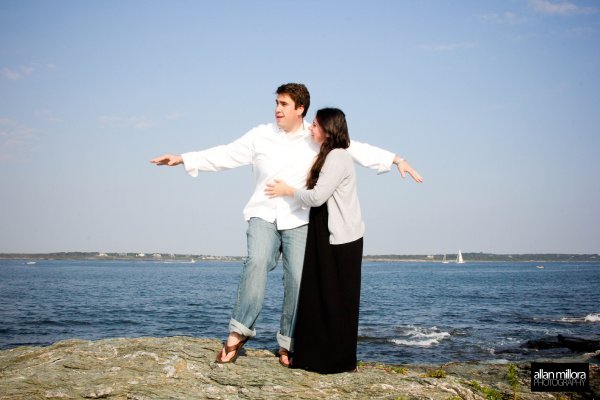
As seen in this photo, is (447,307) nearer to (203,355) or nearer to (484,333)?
(484,333)

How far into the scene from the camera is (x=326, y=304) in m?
4.89

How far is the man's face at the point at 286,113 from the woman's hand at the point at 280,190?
66 cm

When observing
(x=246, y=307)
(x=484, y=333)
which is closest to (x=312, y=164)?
(x=246, y=307)

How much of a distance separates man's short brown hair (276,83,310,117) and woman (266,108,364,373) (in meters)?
0.25

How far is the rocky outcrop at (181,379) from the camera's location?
13.3ft

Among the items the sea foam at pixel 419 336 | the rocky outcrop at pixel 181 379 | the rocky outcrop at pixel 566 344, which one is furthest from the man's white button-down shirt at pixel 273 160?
the rocky outcrop at pixel 566 344

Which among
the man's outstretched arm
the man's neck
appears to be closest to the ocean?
the man's outstretched arm

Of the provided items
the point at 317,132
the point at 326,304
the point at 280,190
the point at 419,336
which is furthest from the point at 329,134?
the point at 419,336

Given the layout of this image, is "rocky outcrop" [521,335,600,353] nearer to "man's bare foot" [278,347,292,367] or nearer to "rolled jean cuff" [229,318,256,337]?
"man's bare foot" [278,347,292,367]

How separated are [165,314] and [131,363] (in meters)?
29.1

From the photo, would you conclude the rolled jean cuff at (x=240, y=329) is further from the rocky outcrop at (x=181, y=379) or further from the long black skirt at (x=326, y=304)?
the long black skirt at (x=326, y=304)

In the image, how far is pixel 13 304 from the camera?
37438 mm

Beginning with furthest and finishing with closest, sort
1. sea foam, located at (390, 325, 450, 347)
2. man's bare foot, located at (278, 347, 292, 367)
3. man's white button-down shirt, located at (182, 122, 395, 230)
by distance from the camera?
sea foam, located at (390, 325, 450, 347) → man's bare foot, located at (278, 347, 292, 367) → man's white button-down shirt, located at (182, 122, 395, 230)

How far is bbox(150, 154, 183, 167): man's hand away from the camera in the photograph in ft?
16.7
